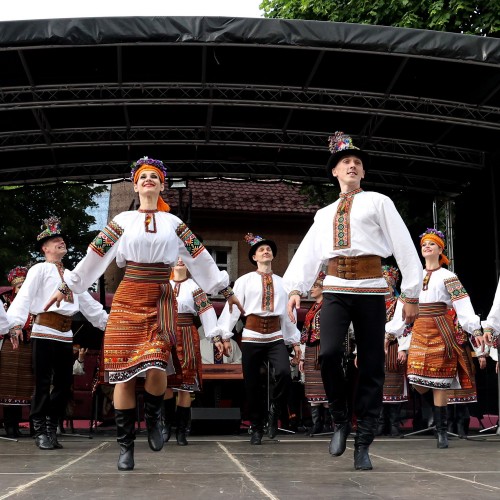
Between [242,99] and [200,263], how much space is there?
4438 mm

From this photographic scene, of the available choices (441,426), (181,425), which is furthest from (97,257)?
(441,426)

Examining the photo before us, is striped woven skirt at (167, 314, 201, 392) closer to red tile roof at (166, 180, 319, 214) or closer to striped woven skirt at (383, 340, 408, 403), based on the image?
striped woven skirt at (383, 340, 408, 403)

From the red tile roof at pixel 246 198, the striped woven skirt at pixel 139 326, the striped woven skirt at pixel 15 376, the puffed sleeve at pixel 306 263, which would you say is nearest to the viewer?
the striped woven skirt at pixel 139 326

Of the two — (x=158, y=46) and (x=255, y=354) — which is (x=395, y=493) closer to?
(x=255, y=354)

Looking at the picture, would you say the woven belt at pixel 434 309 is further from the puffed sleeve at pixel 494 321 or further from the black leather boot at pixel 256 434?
the black leather boot at pixel 256 434

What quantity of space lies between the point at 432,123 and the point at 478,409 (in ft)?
12.7

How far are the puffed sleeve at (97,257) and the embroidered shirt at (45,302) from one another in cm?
206

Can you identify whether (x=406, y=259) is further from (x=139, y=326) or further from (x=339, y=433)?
(x=139, y=326)

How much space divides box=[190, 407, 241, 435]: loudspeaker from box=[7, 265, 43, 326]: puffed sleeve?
2.59m

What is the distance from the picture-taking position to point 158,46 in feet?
28.9

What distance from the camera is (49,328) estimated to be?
7.61 metres

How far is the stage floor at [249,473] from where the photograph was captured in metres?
3.97

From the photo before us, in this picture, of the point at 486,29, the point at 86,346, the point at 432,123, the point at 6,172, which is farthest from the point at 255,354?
the point at 486,29

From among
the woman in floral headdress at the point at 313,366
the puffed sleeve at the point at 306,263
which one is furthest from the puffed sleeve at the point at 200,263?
the woman in floral headdress at the point at 313,366
